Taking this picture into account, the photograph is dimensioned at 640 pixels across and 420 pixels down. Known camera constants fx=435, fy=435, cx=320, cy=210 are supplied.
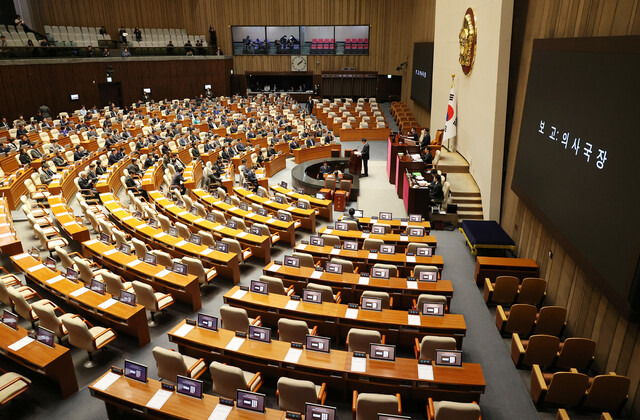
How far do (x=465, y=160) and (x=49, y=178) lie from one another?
13.4 meters

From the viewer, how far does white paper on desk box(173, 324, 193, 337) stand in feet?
20.2

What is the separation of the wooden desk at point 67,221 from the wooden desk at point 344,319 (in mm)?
4365

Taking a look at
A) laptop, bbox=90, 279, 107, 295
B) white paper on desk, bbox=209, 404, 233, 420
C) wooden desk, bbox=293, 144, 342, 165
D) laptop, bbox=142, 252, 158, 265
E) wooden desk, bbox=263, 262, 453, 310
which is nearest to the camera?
white paper on desk, bbox=209, 404, 233, 420

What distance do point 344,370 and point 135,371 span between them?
2538 millimetres

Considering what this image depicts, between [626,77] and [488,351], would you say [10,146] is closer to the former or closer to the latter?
[488,351]

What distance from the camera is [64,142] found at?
1841 centimetres

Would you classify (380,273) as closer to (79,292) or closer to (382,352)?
(382,352)

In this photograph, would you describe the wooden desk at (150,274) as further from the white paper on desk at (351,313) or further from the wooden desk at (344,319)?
the white paper on desk at (351,313)

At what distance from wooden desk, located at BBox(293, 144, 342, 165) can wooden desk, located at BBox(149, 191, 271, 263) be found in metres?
8.12

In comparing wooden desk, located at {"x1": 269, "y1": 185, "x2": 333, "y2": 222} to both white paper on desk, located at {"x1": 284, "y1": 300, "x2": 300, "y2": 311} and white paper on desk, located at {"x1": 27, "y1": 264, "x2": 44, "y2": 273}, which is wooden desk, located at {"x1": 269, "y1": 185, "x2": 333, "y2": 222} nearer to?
white paper on desk, located at {"x1": 284, "y1": 300, "x2": 300, "y2": 311}

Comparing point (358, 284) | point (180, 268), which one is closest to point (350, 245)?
point (358, 284)

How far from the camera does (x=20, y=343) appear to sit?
19.0 feet

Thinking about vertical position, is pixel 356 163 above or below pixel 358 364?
below

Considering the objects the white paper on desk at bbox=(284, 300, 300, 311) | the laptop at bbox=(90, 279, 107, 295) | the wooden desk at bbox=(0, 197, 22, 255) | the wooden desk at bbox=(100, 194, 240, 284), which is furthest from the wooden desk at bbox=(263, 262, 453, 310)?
the wooden desk at bbox=(0, 197, 22, 255)
